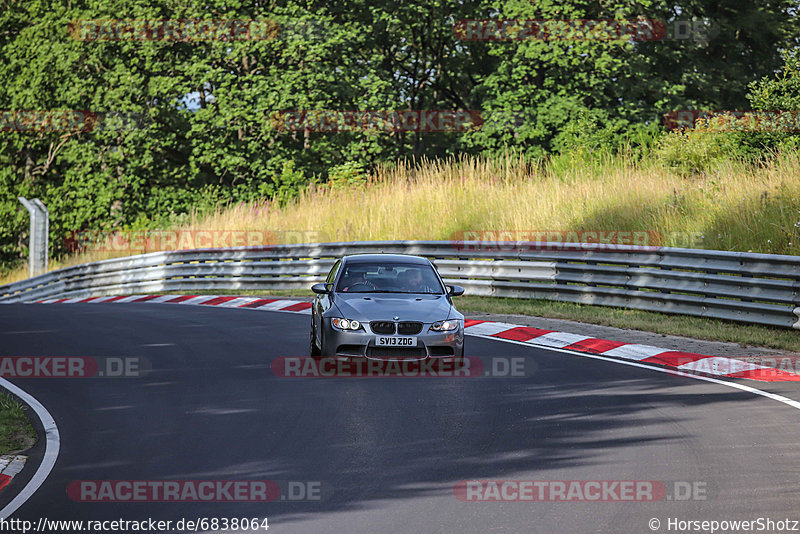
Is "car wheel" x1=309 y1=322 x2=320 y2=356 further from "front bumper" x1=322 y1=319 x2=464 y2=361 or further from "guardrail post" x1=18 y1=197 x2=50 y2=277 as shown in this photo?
"guardrail post" x1=18 y1=197 x2=50 y2=277

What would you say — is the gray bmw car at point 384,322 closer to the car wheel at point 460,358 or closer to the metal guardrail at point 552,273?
the car wheel at point 460,358

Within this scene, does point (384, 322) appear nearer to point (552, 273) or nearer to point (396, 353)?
point (396, 353)

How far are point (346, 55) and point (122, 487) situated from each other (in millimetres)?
37129

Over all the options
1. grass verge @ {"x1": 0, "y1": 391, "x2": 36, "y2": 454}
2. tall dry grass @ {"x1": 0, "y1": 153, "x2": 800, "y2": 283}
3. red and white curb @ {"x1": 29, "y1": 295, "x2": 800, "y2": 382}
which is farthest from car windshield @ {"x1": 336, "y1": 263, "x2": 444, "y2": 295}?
tall dry grass @ {"x1": 0, "y1": 153, "x2": 800, "y2": 283}

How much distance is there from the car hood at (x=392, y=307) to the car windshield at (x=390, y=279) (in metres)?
0.29

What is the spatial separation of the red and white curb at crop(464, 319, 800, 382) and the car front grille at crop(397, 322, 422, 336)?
319cm

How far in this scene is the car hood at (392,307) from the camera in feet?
41.6

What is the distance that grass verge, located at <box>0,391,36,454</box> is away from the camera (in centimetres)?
902

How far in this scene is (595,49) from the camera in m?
41.2

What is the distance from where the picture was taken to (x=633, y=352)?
14.5m

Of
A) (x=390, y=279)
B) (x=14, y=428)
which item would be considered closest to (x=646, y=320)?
(x=390, y=279)

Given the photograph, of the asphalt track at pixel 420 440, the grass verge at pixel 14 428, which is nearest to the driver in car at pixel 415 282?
the asphalt track at pixel 420 440

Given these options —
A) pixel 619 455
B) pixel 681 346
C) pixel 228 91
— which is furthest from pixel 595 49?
pixel 619 455

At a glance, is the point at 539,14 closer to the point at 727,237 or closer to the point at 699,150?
the point at 699,150
